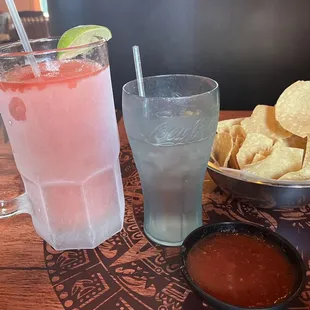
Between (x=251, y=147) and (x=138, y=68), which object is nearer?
(x=138, y=68)

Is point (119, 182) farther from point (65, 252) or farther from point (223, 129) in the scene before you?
point (223, 129)

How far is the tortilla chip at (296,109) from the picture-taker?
0.95 m

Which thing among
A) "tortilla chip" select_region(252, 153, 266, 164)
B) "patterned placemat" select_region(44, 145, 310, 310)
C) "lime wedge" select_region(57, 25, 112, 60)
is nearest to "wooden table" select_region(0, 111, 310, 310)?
"patterned placemat" select_region(44, 145, 310, 310)

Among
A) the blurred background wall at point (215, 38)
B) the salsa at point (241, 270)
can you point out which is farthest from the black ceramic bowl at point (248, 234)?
the blurred background wall at point (215, 38)

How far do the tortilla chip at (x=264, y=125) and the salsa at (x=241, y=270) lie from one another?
14.5 inches

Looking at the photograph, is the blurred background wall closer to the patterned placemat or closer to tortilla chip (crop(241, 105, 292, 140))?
tortilla chip (crop(241, 105, 292, 140))

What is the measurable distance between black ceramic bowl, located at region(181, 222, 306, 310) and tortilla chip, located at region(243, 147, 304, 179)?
0.49ft

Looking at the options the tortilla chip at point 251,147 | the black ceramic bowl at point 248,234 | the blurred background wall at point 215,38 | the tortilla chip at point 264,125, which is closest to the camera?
the black ceramic bowl at point 248,234

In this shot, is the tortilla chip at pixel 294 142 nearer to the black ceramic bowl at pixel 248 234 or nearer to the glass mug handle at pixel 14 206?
the black ceramic bowl at pixel 248 234

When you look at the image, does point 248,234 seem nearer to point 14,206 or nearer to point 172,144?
point 172,144

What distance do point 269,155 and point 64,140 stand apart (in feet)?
1.46

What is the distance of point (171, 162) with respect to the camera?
0.72 m

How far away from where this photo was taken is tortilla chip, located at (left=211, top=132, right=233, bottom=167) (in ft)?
2.99

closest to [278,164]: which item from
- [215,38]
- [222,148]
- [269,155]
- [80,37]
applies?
[269,155]
